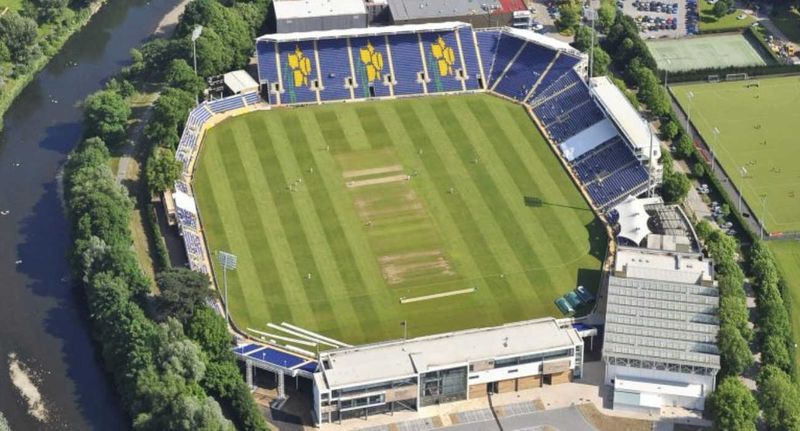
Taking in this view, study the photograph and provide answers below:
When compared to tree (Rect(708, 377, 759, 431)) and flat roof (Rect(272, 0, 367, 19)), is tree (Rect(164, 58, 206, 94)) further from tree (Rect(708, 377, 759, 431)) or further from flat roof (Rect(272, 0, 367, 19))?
tree (Rect(708, 377, 759, 431))

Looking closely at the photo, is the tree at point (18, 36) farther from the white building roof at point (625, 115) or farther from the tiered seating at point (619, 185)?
the tiered seating at point (619, 185)

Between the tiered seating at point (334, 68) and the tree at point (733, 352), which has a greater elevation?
the tiered seating at point (334, 68)

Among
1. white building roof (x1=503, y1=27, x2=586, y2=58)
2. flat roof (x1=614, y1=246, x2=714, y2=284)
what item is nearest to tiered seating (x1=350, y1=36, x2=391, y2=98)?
white building roof (x1=503, y1=27, x2=586, y2=58)

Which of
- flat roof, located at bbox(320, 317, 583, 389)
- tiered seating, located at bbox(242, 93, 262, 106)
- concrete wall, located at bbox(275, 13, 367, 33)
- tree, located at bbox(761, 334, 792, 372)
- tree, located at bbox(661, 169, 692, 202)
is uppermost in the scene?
concrete wall, located at bbox(275, 13, 367, 33)

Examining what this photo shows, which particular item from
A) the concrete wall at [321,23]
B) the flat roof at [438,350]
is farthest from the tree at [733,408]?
the concrete wall at [321,23]

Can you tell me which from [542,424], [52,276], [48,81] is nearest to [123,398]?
[52,276]

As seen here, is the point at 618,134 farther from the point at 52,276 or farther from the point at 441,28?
the point at 52,276

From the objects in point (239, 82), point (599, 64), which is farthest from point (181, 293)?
point (599, 64)
